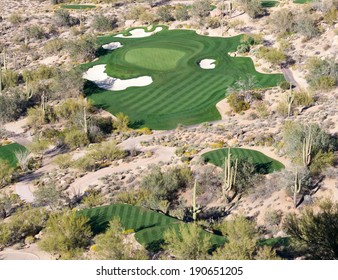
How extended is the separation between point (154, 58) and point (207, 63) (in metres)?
9.93

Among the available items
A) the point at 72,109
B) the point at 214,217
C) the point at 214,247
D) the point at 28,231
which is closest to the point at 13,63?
the point at 72,109

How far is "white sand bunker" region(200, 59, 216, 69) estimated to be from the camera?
76688 millimetres

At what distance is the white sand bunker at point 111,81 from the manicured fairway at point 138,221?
31813 mm

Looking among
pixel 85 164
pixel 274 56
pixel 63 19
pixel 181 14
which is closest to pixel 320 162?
pixel 85 164

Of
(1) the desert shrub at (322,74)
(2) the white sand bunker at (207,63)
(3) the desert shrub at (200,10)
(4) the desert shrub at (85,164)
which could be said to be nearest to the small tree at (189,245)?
(4) the desert shrub at (85,164)

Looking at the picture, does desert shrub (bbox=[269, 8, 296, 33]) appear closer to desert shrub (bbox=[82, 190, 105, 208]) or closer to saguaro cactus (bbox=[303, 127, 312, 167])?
saguaro cactus (bbox=[303, 127, 312, 167])

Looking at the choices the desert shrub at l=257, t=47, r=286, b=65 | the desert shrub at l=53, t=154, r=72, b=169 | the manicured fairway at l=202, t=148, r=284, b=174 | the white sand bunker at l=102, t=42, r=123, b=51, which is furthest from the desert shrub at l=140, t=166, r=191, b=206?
the white sand bunker at l=102, t=42, r=123, b=51

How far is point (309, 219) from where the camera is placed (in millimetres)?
33562

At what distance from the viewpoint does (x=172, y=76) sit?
73812 millimetres

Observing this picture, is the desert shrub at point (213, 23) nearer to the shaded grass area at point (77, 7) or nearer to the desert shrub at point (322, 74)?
the desert shrub at point (322, 74)

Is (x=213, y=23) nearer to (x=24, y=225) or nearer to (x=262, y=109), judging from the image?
(x=262, y=109)

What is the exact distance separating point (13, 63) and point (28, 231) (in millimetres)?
50738

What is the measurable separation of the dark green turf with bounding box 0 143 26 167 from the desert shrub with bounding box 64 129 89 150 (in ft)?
21.1

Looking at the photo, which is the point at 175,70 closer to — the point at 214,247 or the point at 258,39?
the point at 258,39
